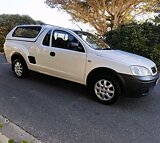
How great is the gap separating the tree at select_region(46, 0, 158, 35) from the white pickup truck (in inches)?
434

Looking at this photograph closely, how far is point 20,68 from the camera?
7188mm

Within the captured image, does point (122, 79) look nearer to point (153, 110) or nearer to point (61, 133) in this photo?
point (153, 110)

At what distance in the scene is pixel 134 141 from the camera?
3832 millimetres

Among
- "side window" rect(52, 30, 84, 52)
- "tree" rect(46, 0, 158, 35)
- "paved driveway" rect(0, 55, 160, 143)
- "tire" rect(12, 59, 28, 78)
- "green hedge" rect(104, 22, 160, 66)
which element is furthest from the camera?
"tree" rect(46, 0, 158, 35)

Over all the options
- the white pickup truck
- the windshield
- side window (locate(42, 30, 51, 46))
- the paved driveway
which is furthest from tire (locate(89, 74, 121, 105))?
side window (locate(42, 30, 51, 46))

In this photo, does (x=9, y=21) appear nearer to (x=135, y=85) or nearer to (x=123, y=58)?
(x=123, y=58)

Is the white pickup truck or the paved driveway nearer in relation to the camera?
the paved driveway

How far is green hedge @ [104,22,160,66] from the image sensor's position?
9.94 meters

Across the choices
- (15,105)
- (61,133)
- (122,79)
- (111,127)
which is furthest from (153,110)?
(15,105)

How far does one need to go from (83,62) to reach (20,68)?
2322 millimetres

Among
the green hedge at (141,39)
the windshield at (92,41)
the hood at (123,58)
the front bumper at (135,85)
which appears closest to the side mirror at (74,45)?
the windshield at (92,41)

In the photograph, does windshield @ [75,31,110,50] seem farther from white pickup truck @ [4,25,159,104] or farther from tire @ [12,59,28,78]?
tire @ [12,59,28,78]

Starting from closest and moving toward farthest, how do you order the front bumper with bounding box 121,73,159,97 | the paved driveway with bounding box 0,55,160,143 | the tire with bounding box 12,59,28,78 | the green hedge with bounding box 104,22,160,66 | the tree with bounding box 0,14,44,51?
1. the paved driveway with bounding box 0,55,160,143
2. the front bumper with bounding box 121,73,159,97
3. the tire with bounding box 12,59,28,78
4. the green hedge with bounding box 104,22,160,66
5. the tree with bounding box 0,14,44,51

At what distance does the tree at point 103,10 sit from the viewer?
1722cm
